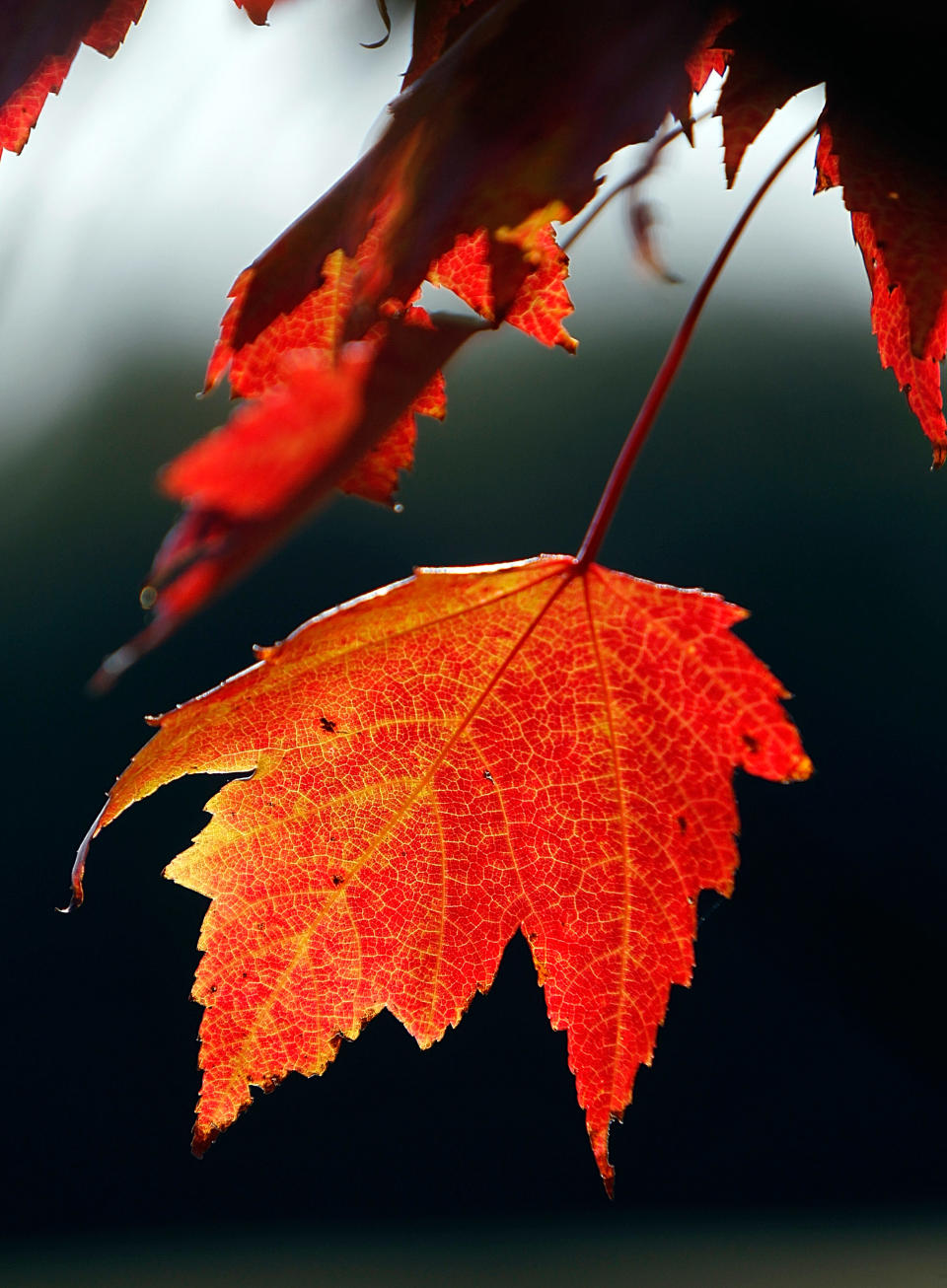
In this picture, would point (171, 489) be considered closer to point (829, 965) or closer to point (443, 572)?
point (443, 572)

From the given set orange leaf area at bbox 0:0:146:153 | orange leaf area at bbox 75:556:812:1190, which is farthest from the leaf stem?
orange leaf area at bbox 0:0:146:153

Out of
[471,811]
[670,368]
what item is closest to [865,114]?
[670,368]

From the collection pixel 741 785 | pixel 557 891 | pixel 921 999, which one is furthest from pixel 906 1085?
pixel 557 891

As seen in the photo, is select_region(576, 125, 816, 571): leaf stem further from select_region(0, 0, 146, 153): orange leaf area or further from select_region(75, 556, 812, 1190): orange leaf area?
select_region(0, 0, 146, 153): orange leaf area

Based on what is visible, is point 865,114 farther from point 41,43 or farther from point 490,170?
point 41,43

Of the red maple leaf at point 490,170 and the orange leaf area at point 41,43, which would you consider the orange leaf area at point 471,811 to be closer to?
the red maple leaf at point 490,170

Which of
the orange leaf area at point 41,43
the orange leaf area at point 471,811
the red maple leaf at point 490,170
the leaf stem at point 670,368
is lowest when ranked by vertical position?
the orange leaf area at point 471,811

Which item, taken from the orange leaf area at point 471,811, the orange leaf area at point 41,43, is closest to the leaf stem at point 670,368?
the orange leaf area at point 471,811
